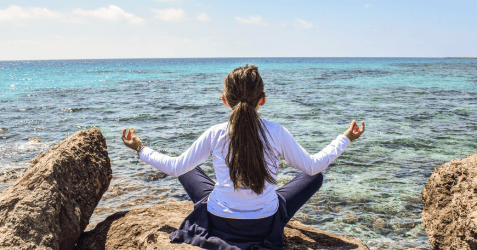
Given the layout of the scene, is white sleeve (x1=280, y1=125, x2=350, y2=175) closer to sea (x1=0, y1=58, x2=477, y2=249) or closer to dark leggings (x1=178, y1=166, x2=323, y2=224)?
dark leggings (x1=178, y1=166, x2=323, y2=224)


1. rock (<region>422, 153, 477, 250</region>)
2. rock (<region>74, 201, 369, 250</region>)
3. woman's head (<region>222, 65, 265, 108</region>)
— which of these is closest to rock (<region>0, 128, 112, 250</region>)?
rock (<region>74, 201, 369, 250</region>)

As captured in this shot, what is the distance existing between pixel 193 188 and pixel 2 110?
Result: 58.4 ft

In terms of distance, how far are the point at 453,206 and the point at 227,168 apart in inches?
95.9

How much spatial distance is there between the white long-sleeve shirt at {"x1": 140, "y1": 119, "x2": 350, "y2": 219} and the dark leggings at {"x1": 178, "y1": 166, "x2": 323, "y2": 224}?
1.47ft

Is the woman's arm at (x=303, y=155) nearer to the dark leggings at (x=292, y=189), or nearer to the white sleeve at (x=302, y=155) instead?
the white sleeve at (x=302, y=155)

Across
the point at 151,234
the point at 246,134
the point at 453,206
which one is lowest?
the point at 151,234

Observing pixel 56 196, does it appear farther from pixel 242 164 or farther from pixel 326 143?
pixel 326 143

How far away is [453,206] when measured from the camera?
138 inches

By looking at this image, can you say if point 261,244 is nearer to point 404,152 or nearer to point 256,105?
point 256,105

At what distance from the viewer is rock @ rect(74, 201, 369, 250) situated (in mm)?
3395

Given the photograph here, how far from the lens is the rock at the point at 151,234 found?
3.40m

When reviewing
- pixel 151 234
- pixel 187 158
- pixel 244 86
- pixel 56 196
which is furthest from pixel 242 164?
pixel 56 196

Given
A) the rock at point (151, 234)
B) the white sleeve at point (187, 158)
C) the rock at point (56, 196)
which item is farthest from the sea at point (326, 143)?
the rock at point (56, 196)

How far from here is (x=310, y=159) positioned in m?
2.83
